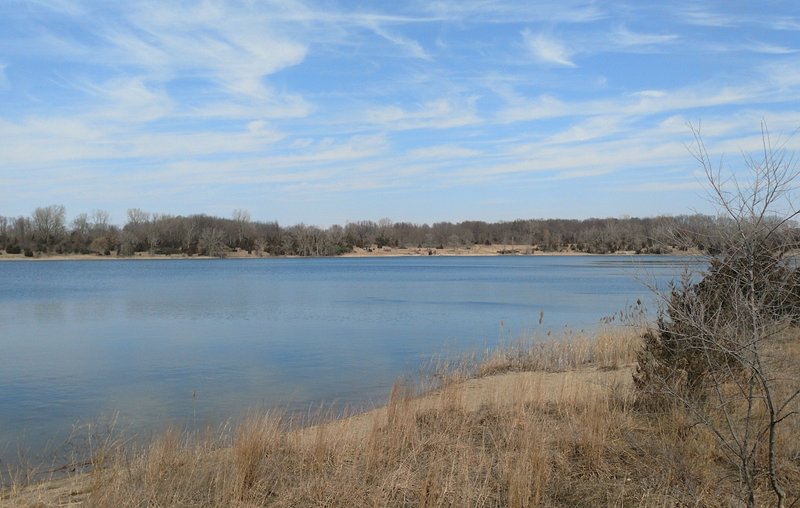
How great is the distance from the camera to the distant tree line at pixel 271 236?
11631cm

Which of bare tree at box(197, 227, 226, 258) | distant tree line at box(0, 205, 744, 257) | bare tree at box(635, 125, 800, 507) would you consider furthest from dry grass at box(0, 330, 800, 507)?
A: bare tree at box(197, 227, 226, 258)

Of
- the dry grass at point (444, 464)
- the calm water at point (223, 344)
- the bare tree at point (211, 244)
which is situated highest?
the bare tree at point (211, 244)

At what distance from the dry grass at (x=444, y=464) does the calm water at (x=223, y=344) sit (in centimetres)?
207

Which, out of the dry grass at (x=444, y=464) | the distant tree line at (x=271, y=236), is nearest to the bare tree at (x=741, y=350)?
the dry grass at (x=444, y=464)

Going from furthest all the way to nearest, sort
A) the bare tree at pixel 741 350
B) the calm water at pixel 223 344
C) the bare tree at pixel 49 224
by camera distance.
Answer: the bare tree at pixel 49 224
the calm water at pixel 223 344
the bare tree at pixel 741 350

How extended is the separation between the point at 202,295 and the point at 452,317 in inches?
755

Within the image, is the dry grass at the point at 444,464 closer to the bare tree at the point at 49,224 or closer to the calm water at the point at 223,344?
the calm water at the point at 223,344

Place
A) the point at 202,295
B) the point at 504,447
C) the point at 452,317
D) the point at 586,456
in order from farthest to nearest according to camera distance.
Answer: the point at 202,295, the point at 452,317, the point at 504,447, the point at 586,456

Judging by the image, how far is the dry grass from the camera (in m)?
6.29

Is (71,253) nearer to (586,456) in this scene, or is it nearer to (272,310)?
(272,310)

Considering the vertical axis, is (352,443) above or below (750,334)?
below

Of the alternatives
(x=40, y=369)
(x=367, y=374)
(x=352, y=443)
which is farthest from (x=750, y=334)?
(x=40, y=369)

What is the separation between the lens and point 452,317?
2895 cm

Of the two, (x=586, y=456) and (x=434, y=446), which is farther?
(x=434, y=446)
